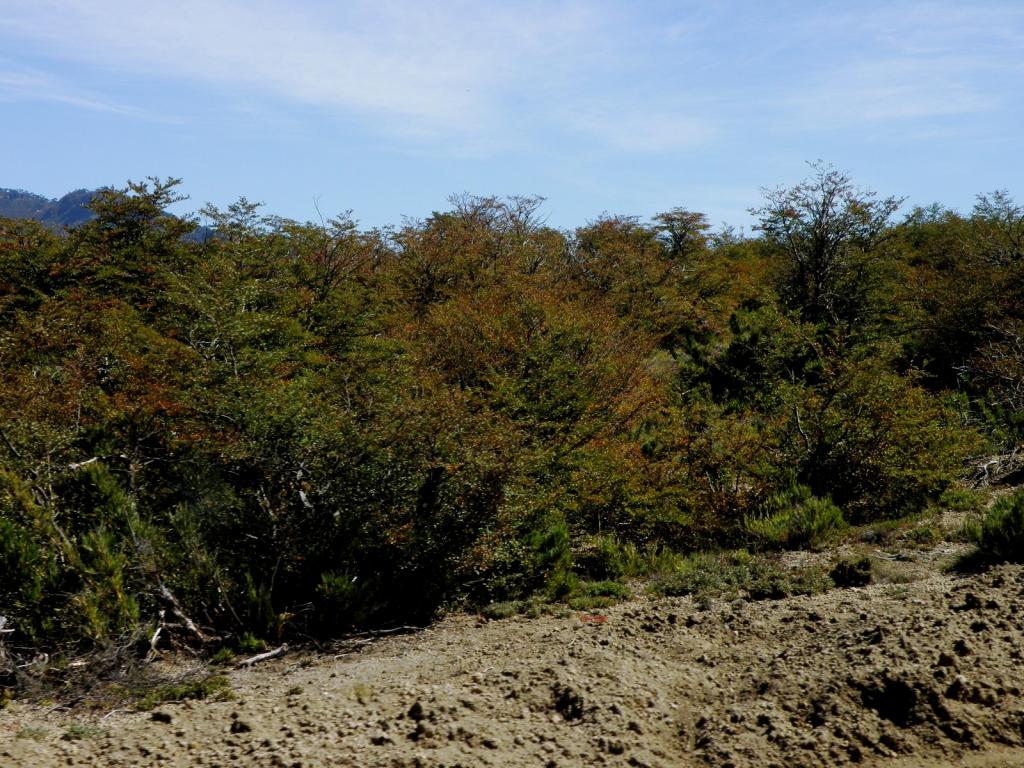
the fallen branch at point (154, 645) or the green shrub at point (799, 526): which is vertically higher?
the green shrub at point (799, 526)

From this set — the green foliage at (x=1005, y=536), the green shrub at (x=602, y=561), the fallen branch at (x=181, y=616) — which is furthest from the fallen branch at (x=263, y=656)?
the green foliage at (x=1005, y=536)

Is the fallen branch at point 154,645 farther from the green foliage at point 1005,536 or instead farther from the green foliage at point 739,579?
the green foliage at point 1005,536

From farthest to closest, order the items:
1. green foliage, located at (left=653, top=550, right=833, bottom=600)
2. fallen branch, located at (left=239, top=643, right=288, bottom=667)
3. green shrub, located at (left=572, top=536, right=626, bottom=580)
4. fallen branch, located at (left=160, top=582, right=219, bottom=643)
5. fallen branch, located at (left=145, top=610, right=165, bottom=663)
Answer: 1. green shrub, located at (left=572, top=536, right=626, bottom=580)
2. green foliage, located at (left=653, top=550, right=833, bottom=600)
3. fallen branch, located at (left=160, top=582, right=219, bottom=643)
4. fallen branch, located at (left=239, top=643, right=288, bottom=667)
5. fallen branch, located at (left=145, top=610, right=165, bottom=663)

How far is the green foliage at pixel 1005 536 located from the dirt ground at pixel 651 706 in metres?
0.92

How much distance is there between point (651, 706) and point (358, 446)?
4135 millimetres

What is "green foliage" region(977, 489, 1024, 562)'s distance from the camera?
6.93m

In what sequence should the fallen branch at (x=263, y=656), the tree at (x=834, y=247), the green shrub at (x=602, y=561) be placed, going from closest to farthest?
the fallen branch at (x=263, y=656)
the green shrub at (x=602, y=561)
the tree at (x=834, y=247)

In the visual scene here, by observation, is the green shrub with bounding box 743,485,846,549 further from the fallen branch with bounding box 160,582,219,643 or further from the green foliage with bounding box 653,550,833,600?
the fallen branch with bounding box 160,582,219,643

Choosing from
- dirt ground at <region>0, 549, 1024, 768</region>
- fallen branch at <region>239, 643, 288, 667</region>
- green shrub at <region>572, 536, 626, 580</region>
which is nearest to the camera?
dirt ground at <region>0, 549, 1024, 768</region>

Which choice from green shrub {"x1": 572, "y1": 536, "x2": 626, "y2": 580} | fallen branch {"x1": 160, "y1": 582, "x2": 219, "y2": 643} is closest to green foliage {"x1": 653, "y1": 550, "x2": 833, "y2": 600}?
green shrub {"x1": 572, "y1": 536, "x2": 626, "y2": 580}

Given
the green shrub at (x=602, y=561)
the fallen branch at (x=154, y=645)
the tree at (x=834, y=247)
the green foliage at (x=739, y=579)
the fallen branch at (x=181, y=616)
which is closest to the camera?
the fallen branch at (x=154, y=645)

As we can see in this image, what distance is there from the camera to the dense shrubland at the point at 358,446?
23.6 feet

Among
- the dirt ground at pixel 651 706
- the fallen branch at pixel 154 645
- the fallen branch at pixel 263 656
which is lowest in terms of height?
the fallen branch at pixel 263 656

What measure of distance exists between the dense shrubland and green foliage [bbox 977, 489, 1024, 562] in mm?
1881
